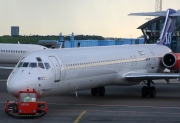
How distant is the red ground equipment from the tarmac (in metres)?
0.26

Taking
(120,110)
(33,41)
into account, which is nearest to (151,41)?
(120,110)

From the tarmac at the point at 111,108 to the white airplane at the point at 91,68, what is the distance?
0.88 m

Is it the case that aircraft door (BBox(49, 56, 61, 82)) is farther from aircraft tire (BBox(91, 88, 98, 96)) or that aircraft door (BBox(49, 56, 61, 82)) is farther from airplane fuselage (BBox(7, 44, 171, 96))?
aircraft tire (BBox(91, 88, 98, 96))

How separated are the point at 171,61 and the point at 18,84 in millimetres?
14841

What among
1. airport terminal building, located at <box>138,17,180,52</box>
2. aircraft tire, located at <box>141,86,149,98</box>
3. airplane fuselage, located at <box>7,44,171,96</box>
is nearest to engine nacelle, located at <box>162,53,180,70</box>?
airplane fuselage, located at <box>7,44,171,96</box>

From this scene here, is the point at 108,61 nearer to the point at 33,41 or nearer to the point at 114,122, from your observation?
the point at 114,122

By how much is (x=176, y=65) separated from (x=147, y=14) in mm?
10113

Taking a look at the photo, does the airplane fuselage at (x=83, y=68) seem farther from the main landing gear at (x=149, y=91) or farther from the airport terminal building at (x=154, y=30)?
the airport terminal building at (x=154, y=30)

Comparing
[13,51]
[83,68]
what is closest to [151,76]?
[83,68]

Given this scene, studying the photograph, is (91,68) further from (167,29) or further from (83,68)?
(167,29)

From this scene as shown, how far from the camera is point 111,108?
28.3 m

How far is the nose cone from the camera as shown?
24.7m

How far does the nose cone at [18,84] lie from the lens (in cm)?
2473

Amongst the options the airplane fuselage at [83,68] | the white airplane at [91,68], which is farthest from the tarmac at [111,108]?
the airplane fuselage at [83,68]
